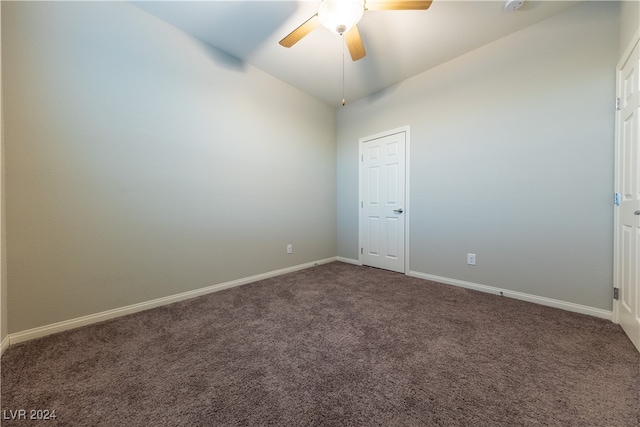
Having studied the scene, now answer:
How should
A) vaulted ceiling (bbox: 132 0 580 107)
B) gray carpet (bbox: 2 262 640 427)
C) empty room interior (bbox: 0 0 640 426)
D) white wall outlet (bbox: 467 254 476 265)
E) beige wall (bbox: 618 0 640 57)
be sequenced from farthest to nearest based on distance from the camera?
white wall outlet (bbox: 467 254 476 265) < vaulted ceiling (bbox: 132 0 580 107) < beige wall (bbox: 618 0 640 57) < empty room interior (bbox: 0 0 640 426) < gray carpet (bbox: 2 262 640 427)

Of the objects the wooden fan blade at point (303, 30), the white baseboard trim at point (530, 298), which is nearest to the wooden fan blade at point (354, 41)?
the wooden fan blade at point (303, 30)

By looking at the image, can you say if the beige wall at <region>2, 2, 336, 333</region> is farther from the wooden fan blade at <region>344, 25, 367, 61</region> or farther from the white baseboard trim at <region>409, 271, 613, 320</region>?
the white baseboard trim at <region>409, 271, 613, 320</region>

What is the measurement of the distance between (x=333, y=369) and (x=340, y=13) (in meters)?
2.29

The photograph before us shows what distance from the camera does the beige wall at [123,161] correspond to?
1.60 m

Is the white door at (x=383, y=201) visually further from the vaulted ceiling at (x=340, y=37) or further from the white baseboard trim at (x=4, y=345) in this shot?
the white baseboard trim at (x=4, y=345)

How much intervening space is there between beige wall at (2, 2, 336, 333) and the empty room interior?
0.01 m

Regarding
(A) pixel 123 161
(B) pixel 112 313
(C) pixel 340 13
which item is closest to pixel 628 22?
(C) pixel 340 13

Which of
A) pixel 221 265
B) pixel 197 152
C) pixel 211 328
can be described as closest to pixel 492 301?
pixel 211 328

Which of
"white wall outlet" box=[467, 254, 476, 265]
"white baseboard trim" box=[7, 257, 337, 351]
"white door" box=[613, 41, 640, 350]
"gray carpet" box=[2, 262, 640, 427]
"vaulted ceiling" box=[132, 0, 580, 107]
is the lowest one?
"gray carpet" box=[2, 262, 640, 427]

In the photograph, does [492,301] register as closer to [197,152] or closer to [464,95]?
[464,95]

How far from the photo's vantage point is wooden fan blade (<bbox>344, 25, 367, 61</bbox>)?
182 cm

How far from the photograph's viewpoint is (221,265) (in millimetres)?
2598

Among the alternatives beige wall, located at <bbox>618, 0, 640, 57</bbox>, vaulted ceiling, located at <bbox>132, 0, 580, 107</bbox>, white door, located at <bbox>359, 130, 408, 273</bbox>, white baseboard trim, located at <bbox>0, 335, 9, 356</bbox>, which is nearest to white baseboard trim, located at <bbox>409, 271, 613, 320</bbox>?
white door, located at <bbox>359, 130, 408, 273</bbox>

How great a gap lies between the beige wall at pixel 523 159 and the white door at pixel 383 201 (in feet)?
0.59
